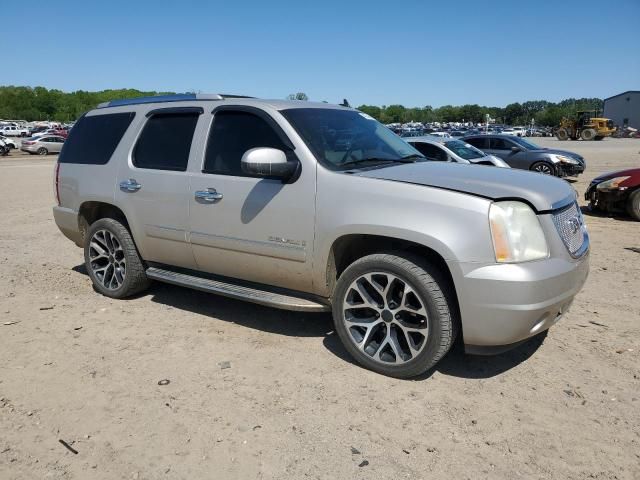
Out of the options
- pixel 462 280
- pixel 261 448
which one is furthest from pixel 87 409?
pixel 462 280

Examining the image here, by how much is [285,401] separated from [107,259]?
113 inches

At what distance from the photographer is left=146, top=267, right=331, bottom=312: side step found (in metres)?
3.86

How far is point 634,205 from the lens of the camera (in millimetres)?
9062

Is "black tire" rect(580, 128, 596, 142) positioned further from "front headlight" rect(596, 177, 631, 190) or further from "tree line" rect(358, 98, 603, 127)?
"tree line" rect(358, 98, 603, 127)

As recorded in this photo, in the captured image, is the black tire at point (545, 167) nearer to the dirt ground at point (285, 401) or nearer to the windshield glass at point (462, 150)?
the windshield glass at point (462, 150)

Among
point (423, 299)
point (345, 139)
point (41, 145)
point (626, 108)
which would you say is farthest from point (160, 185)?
point (626, 108)

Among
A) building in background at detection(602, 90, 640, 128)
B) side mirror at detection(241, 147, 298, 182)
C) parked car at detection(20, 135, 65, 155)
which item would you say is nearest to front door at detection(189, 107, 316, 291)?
side mirror at detection(241, 147, 298, 182)

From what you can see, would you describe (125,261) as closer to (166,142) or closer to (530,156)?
(166,142)

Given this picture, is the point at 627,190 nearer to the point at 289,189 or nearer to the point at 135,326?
the point at 289,189

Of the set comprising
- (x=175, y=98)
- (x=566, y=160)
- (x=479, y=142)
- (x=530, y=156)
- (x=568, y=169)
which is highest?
(x=175, y=98)

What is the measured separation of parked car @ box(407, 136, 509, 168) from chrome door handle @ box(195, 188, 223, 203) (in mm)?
7797

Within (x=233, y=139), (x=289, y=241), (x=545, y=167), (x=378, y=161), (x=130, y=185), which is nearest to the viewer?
(x=289, y=241)

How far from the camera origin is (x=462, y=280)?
124 inches

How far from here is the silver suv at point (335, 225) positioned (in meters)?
3.17
